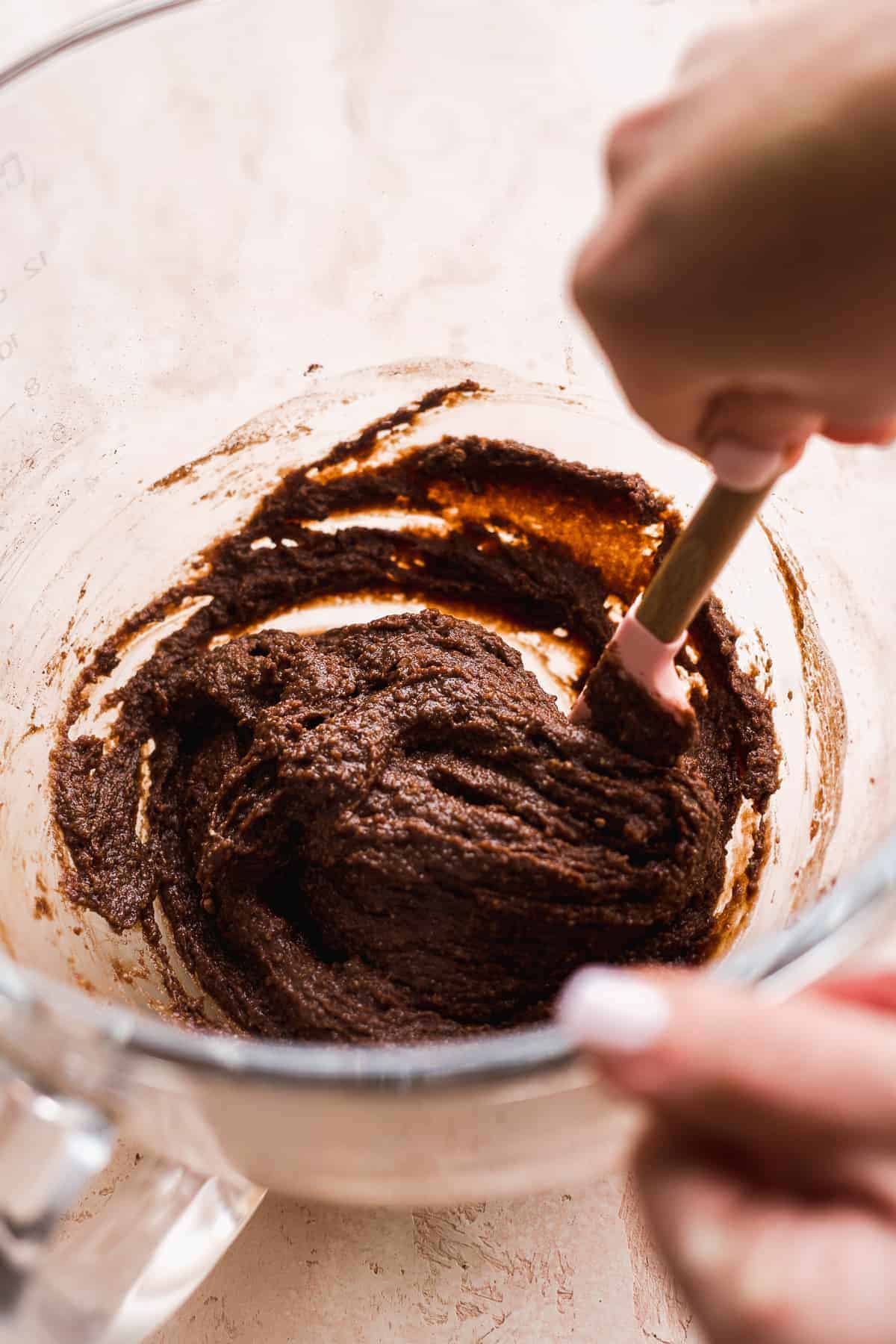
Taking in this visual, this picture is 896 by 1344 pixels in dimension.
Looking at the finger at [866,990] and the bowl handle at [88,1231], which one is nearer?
the bowl handle at [88,1231]

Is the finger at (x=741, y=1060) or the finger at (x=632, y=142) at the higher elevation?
the finger at (x=632, y=142)

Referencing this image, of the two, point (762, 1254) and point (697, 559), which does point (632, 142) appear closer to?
point (697, 559)

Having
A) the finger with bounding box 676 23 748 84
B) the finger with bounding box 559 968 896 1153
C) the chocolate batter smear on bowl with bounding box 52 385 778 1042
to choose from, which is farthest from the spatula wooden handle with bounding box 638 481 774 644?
the finger with bounding box 559 968 896 1153

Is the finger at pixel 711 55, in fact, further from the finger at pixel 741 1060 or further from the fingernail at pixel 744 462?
the finger at pixel 741 1060

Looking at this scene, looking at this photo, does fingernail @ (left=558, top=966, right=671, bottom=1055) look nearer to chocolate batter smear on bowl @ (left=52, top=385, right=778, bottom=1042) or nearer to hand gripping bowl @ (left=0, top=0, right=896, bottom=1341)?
hand gripping bowl @ (left=0, top=0, right=896, bottom=1341)

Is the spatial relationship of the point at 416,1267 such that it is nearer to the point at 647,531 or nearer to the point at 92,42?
the point at 647,531

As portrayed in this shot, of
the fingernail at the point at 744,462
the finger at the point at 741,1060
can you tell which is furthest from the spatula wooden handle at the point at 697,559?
the finger at the point at 741,1060

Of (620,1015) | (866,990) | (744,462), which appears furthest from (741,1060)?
(744,462)

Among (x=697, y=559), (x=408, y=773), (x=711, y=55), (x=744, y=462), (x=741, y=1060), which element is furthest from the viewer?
(x=408, y=773)
